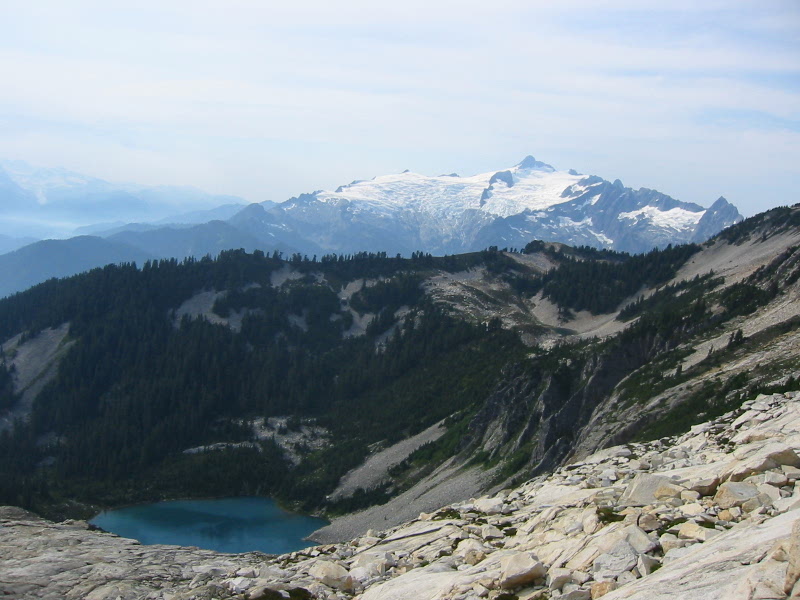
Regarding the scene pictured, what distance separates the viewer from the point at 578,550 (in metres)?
25.2

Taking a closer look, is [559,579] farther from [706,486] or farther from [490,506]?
[490,506]

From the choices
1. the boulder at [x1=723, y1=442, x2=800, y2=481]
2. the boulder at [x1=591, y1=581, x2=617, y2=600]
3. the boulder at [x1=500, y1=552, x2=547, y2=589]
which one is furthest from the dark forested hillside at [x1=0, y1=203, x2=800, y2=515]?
the boulder at [x1=591, y1=581, x2=617, y2=600]

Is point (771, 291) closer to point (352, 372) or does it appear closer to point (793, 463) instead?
point (793, 463)

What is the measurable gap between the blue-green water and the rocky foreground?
64.2 m

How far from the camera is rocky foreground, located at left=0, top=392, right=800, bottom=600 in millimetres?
20000

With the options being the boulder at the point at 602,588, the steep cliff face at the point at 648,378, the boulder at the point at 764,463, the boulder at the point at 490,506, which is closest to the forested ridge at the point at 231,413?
the steep cliff face at the point at 648,378

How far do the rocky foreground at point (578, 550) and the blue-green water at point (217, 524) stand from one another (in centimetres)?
6416

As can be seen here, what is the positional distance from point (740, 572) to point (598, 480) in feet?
68.7

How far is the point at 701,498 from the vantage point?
27.3 meters

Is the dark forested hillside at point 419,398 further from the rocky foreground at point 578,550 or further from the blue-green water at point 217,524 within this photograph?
the rocky foreground at point 578,550

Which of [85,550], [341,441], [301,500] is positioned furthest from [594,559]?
[341,441]

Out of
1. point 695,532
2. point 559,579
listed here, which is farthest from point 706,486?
point 559,579

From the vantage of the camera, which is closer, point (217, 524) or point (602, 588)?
point (602, 588)

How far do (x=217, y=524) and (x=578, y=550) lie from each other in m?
116
